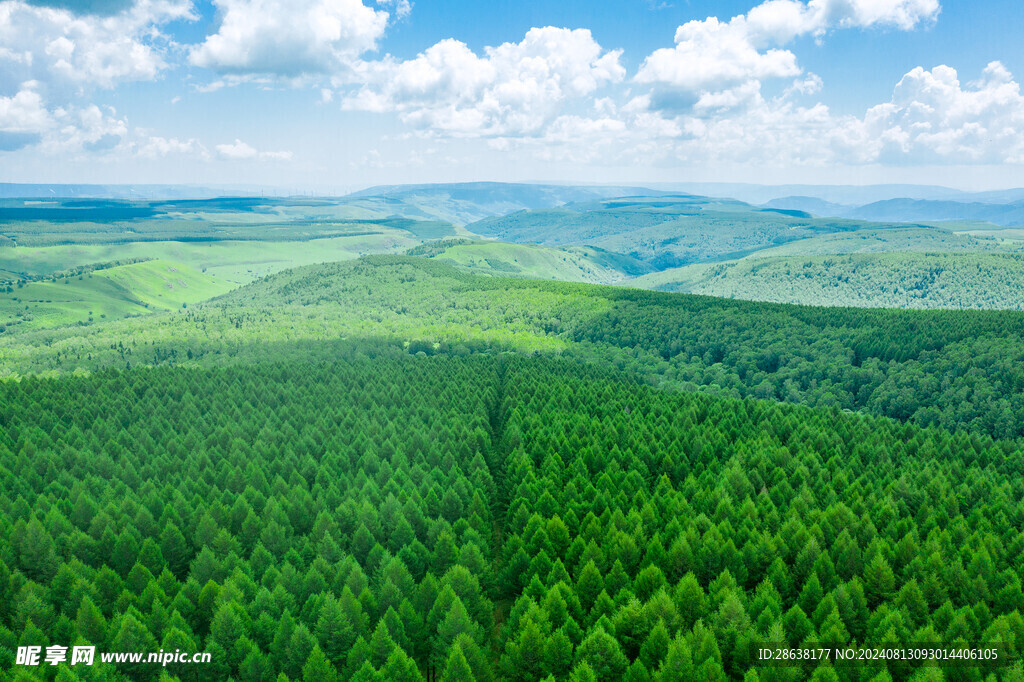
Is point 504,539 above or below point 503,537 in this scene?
above

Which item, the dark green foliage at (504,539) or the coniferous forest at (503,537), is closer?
the coniferous forest at (503,537)

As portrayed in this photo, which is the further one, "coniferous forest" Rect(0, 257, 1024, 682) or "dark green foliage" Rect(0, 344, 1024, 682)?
"dark green foliage" Rect(0, 344, 1024, 682)

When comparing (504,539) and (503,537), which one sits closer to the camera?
(504,539)

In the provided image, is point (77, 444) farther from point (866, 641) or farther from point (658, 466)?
point (866, 641)

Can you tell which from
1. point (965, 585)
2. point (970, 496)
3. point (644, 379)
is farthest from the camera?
point (644, 379)

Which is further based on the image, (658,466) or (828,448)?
(828,448)

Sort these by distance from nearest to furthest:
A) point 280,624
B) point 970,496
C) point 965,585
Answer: point 280,624
point 965,585
point 970,496

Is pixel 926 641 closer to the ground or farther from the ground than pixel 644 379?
farther from the ground

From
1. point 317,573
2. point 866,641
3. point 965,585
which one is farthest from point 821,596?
point 317,573
